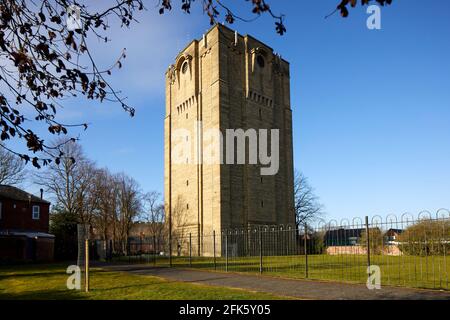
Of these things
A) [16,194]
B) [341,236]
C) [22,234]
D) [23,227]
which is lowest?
[22,234]

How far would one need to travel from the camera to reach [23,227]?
3781 cm

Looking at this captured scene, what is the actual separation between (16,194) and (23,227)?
3.43 m

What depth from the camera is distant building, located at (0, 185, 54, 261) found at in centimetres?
3397

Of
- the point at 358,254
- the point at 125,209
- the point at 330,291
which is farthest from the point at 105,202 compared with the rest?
the point at 330,291

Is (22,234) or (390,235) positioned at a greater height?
(390,235)

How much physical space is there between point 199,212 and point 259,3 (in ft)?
125

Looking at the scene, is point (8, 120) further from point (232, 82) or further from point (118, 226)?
point (118, 226)

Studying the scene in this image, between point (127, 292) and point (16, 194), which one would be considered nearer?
point (127, 292)

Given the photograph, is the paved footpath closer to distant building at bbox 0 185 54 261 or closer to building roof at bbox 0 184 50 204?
distant building at bbox 0 185 54 261

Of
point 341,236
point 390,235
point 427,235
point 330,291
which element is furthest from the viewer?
point 390,235

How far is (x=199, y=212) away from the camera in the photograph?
41.6 meters

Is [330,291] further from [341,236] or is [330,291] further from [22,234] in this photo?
[22,234]

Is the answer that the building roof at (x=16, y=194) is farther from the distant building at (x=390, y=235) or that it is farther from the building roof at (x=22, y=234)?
the distant building at (x=390, y=235)
